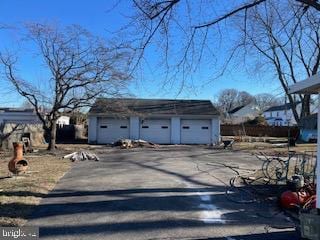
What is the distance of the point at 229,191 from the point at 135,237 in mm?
5746

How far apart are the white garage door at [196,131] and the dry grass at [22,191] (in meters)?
26.6

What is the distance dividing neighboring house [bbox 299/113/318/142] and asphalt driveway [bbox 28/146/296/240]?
3153 centimetres

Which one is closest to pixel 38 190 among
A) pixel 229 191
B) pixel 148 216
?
pixel 148 216

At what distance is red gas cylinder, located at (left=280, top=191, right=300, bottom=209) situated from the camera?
1004 centimetres

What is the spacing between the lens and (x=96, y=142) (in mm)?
42906

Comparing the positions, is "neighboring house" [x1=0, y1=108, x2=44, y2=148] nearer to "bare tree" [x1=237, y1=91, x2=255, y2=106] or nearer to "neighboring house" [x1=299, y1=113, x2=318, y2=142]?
"neighboring house" [x1=299, y1=113, x2=318, y2=142]

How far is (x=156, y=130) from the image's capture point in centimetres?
4403

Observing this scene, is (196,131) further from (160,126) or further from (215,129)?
(160,126)

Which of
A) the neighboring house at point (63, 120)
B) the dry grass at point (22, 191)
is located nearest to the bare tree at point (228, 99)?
the neighboring house at point (63, 120)

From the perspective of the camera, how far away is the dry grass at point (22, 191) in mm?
8909

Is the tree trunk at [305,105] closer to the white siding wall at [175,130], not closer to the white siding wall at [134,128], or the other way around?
the white siding wall at [175,130]

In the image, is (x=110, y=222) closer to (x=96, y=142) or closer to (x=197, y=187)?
(x=197, y=187)

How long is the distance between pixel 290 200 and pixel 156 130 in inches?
1340

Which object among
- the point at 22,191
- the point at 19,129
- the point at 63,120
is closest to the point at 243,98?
the point at 63,120
